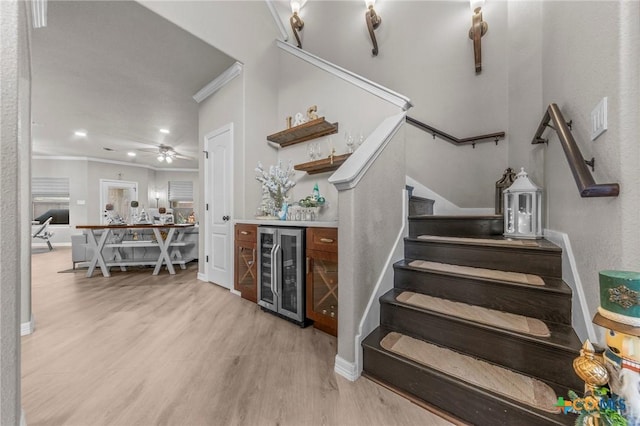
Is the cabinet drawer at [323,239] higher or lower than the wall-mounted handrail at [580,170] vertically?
lower

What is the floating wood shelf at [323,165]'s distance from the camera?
8.54 ft

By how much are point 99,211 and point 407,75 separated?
9630 millimetres

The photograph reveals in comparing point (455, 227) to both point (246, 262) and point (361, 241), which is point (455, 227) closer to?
point (361, 241)

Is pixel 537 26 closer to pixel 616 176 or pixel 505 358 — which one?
pixel 616 176

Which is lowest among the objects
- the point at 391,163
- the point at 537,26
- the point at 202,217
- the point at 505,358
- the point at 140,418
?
the point at 140,418

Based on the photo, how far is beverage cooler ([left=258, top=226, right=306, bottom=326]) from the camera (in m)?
2.09

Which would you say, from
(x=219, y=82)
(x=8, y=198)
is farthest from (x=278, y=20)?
(x=8, y=198)

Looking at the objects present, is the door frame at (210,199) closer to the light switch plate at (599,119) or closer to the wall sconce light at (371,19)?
the wall sconce light at (371,19)

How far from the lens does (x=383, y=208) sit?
1741mm

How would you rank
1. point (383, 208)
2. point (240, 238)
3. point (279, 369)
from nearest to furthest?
point (279, 369)
point (383, 208)
point (240, 238)

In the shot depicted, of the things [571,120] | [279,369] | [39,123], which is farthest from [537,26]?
[39,123]

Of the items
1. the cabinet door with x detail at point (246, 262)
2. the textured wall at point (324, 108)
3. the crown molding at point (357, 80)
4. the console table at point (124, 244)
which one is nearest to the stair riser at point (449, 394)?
the textured wall at point (324, 108)

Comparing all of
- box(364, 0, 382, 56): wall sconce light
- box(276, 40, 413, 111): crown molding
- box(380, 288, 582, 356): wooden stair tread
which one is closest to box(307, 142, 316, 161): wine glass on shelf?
box(276, 40, 413, 111): crown molding

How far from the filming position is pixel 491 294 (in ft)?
4.75
